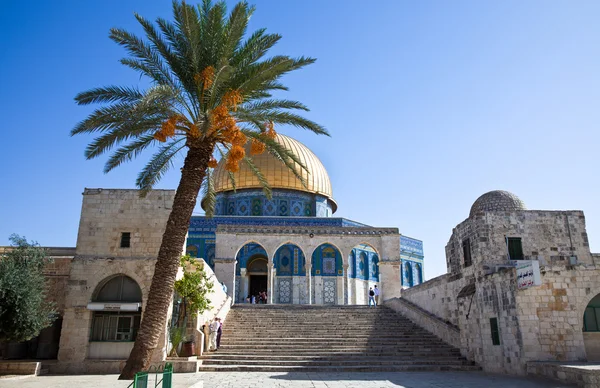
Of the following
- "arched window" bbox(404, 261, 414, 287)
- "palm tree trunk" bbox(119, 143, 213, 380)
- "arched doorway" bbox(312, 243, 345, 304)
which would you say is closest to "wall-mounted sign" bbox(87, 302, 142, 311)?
"palm tree trunk" bbox(119, 143, 213, 380)

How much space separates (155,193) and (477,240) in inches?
346

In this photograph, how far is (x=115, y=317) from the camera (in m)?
12.1

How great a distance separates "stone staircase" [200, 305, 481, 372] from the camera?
39.5 ft

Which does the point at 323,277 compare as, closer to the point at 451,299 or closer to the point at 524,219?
the point at 451,299

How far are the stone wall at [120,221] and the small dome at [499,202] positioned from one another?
997 centimetres

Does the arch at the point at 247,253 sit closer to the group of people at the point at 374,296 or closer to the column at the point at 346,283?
the column at the point at 346,283

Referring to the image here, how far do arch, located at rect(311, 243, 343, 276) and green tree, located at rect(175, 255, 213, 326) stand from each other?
11.7 metres

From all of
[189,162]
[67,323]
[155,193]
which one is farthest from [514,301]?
[67,323]

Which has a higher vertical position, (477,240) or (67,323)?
(477,240)

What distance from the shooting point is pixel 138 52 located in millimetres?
9352

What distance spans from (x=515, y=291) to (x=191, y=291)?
26.7 feet

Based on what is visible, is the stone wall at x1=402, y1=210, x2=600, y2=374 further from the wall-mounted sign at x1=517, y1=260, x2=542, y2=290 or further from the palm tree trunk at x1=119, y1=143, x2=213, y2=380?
the palm tree trunk at x1=119, y1=143, x2=213, y2=380

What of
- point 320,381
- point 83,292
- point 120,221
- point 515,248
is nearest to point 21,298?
point 83,292

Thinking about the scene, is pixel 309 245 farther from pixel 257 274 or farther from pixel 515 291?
pixel 515 291
